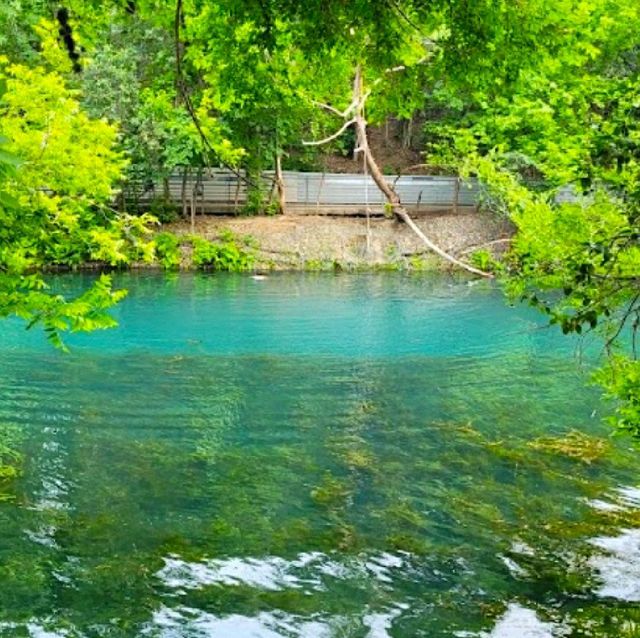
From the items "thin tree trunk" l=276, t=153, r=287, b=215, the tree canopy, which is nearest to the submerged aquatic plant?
the tree canopy

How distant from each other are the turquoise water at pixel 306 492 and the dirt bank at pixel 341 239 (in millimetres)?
11784

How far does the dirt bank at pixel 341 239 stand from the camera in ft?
100

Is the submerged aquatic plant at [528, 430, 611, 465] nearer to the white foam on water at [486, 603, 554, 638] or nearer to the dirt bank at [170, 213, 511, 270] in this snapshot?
the white foam on water at [486, 603, 554, 638]

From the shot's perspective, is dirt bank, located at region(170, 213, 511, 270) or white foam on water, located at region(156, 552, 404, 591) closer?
white foam on water, located at region(156, 552, 404, 591)

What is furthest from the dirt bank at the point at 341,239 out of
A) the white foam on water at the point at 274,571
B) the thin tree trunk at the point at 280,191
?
the white foam on water at the point at 274,571

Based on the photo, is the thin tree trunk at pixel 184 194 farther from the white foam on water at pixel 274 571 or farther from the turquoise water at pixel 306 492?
the white foam on water at pixel 274 571

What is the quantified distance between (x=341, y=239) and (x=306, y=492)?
884 inches

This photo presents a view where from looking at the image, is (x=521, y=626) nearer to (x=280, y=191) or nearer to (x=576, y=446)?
(x=576, y=446)

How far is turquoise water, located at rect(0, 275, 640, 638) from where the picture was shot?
6707mm

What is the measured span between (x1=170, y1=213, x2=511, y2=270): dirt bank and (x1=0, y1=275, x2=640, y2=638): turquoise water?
11784 mm

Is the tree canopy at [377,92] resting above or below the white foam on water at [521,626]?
above

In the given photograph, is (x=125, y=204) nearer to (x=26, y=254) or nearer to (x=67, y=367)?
(x=67, y=367)

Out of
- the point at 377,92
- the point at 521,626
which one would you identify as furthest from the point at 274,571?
the point at 377,92

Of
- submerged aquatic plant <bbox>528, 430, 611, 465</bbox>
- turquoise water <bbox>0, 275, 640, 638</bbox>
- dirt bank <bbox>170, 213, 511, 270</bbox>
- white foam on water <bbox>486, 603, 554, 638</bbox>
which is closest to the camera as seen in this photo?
white foam on water <bbox>486, 603, 554, 638</bbox>
